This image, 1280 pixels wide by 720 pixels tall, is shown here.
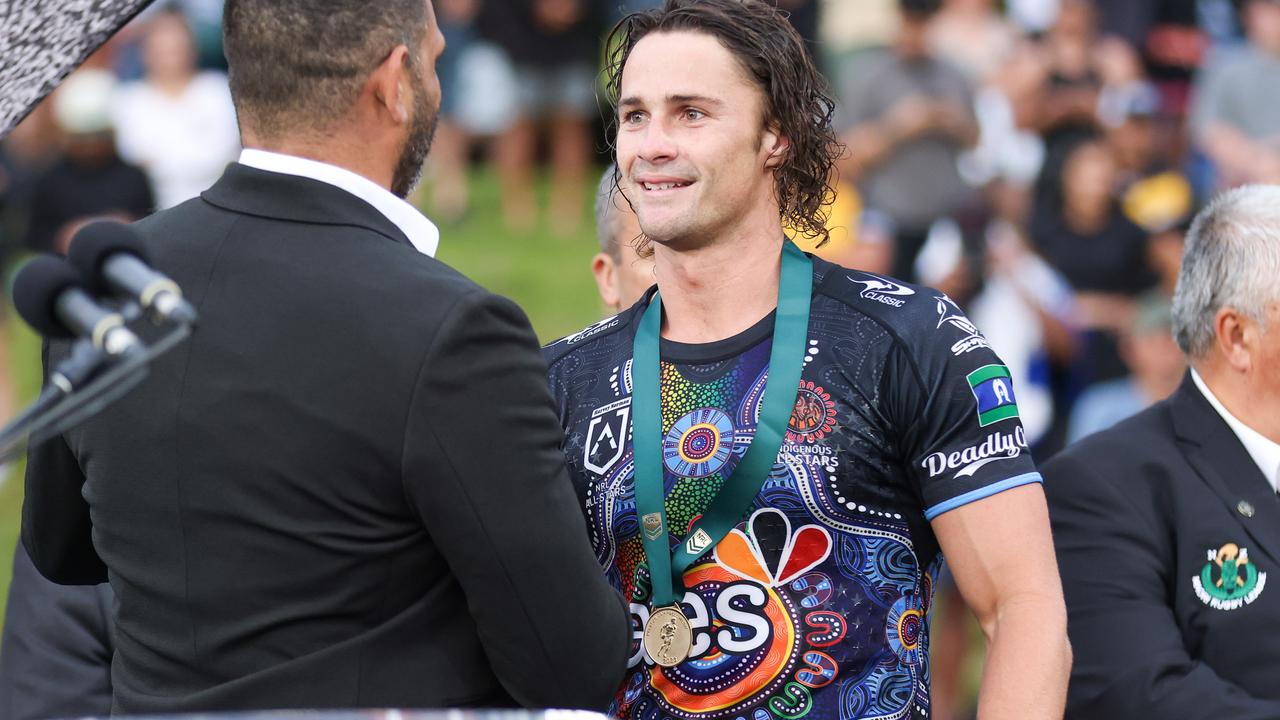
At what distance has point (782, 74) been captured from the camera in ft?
10.6

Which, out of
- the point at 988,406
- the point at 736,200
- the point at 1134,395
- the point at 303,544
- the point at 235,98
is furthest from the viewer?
the point at 1134,395

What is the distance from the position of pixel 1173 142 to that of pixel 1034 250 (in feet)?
7.61

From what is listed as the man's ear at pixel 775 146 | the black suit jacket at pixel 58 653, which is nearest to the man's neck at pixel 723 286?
the man's ear at pixel 775 146

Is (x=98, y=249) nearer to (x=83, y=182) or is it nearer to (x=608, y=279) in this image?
(x=608, y=279)

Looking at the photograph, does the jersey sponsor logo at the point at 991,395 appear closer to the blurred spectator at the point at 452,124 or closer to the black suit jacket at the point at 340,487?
the black suit jacket at the point at 340,487

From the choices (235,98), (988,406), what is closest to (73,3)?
(235,98)

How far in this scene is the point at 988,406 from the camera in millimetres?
2975

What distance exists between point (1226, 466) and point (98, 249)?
253 cm

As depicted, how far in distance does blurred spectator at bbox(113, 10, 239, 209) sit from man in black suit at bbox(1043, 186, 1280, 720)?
7.78 m

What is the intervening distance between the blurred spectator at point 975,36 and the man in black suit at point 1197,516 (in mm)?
6880

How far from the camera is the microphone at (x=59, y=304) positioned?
2025 mm

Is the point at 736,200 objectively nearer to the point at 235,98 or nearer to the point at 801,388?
the point at 801,388

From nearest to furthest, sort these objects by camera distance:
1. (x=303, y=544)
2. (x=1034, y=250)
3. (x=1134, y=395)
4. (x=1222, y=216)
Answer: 1. (x=303, y=544)
2. (x=1222, y=216)
3. (x=1134, y=395)
4. (x=1034, y=250)

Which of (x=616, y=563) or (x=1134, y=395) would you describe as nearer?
(x=616, y=563)
